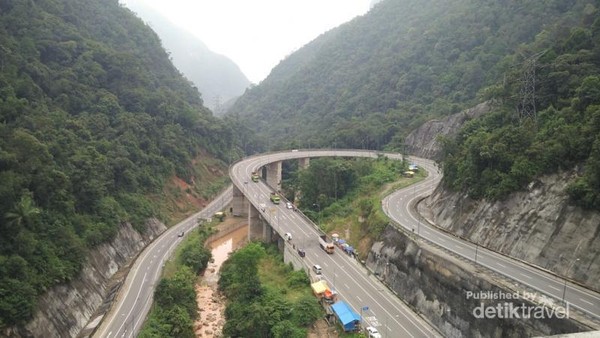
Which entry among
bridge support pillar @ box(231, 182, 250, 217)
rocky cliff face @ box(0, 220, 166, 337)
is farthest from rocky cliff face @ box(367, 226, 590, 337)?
bridge support pillar @ box(231, 182, 250, 217)

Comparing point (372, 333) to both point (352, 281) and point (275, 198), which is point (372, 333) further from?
point (275, 198)

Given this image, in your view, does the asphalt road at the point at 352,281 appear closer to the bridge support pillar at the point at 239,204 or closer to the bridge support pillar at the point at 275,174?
the bridge support pillar at the point at 239,204

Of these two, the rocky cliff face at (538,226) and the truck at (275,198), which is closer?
the rocky cliff face at (538,226)

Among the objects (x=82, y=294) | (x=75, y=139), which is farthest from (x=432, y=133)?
(x=82, y=294)

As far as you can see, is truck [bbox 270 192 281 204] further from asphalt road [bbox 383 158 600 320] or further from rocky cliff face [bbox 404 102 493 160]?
rocky cliff face [bbox 404 102 493 160]

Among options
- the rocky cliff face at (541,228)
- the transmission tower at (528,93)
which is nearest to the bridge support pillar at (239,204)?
the rocky cliff face at (541,228)

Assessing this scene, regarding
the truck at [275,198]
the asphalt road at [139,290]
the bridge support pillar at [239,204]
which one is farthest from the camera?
the bridge support pillar at [239,204]
